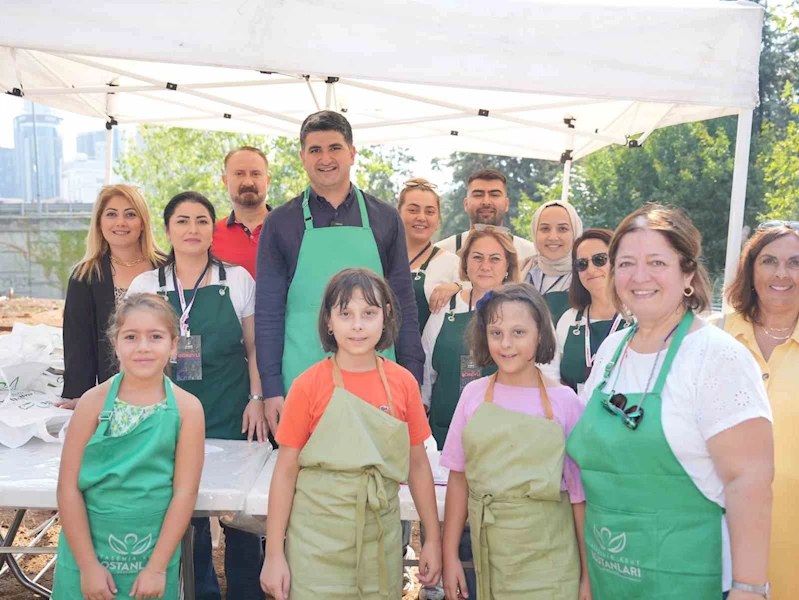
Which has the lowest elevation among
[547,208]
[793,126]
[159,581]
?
[159,581]

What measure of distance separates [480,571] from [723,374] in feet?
2.61

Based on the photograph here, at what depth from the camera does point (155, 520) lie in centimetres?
192

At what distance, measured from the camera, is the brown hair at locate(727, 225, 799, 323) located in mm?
2234

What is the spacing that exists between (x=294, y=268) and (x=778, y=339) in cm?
155

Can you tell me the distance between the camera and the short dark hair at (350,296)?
6.49 ft

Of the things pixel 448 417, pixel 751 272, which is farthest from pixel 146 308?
pixel 751 272

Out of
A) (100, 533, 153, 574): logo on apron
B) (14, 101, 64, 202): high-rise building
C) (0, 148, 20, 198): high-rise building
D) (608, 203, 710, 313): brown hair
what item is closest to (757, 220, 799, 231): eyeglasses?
(608, 203, 710, 313): brown hair

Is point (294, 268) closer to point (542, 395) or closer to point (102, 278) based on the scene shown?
point (102, 278)

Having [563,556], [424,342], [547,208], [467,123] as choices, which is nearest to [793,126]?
[467,123]

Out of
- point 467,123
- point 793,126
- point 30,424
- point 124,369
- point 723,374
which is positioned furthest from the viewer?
point 793,126

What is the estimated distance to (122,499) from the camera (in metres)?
1.90

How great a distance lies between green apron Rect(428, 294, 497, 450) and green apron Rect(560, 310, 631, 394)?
0.36 m

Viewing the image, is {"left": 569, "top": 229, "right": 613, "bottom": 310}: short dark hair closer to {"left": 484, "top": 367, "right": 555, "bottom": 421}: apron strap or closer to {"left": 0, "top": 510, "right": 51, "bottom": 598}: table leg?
{"left": 484, "top": 367, "right": 555, "bottom": 421}: apron strap

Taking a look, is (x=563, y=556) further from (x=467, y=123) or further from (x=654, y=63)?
(x=467, y=123)
